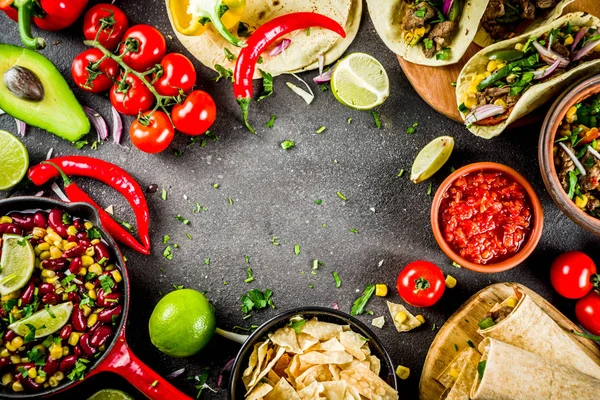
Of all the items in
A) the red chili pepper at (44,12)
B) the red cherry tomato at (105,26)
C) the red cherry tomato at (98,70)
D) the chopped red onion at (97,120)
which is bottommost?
the chopped red onion at (97,120)

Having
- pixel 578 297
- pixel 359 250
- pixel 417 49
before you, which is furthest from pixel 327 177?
pixel 578 297

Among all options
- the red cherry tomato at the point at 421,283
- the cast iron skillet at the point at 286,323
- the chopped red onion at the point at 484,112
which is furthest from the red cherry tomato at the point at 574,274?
the cast iron skillet at the point at 286,323

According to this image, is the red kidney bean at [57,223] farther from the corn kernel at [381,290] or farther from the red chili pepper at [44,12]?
the corn kernel at [381,290]

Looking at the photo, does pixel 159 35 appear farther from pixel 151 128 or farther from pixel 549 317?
pixel 549 317

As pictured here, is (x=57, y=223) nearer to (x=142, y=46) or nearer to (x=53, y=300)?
(x=53, y=300)

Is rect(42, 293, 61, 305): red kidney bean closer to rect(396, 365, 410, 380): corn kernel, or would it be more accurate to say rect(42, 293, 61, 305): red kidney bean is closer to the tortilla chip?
the tortilla chip

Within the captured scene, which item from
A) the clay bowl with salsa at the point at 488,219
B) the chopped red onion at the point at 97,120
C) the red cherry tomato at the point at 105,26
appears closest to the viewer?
the clay bowl with salsa at the point at 488,219
